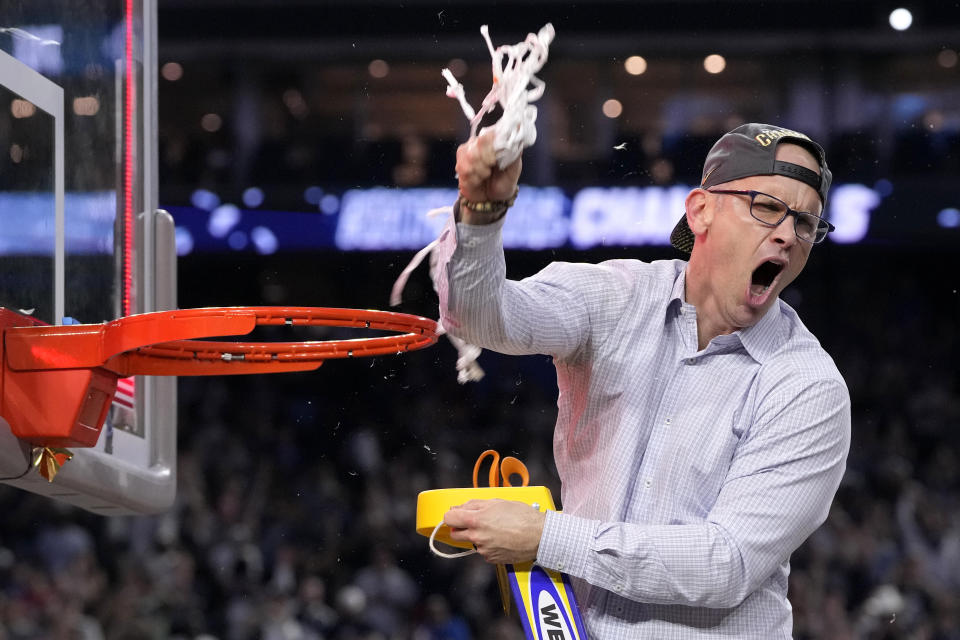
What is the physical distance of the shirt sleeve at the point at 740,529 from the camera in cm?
169

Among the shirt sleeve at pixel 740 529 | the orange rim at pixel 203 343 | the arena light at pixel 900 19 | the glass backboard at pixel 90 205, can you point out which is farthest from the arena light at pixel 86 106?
the arena light at pixel 900 19

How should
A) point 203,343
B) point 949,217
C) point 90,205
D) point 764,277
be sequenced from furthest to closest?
point 949,217 → point 90,205 → point 203,343 → point 764,277

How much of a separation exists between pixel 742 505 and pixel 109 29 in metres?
1.78

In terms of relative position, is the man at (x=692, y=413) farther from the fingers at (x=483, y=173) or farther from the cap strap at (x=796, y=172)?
the fingers at (x=483, y=173)

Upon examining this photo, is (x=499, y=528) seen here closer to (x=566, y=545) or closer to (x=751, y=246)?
(x=566, y=545)

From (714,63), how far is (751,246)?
23.7 ft

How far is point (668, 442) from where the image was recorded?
1842mm

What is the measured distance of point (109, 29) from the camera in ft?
8.96

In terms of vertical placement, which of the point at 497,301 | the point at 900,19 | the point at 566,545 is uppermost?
the point at 900,19

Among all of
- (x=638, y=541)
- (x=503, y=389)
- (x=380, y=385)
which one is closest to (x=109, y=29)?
Answer: (x=638, y=541)

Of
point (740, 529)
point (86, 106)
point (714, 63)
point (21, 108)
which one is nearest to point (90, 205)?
point (86, 106)

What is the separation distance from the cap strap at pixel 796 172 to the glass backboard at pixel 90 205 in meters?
1.30

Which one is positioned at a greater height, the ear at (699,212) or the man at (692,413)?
the ear at (699,212)

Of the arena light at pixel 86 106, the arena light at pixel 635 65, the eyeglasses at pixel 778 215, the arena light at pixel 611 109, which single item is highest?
the arena light at pixel 635 65
